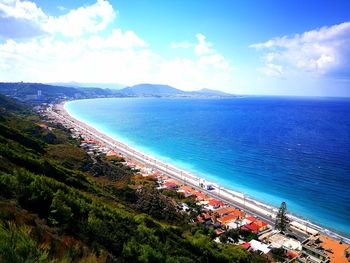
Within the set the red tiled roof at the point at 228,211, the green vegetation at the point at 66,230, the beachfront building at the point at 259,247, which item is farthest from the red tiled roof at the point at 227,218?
the green vegetation at the point at 66,230

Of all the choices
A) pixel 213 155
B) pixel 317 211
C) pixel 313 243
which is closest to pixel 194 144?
pixel 213 155

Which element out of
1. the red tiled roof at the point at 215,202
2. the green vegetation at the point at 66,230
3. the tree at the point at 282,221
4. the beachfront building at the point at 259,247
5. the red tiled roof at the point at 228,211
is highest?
the green vegetation at the point at 66,230

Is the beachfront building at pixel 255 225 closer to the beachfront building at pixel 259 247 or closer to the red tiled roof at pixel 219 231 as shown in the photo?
the red tiled roof at pixel 219 231

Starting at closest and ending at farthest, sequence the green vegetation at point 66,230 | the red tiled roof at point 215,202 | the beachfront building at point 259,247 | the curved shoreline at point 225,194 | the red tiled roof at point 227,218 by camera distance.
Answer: the green vegetation at point 66,230 < the beachfront building at point 259,247 < the red tiled roof at point 227,218 < the curved shoreline at point 225,194 < the red tiled roof at point 215,202

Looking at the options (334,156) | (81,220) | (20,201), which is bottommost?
(334,156)

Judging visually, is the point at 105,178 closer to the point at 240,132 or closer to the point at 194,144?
the point at 194,144

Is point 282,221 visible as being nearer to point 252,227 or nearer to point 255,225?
point 255,225

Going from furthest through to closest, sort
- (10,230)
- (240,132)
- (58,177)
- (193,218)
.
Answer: (240,132), (193,218), (58,177), (10,230)

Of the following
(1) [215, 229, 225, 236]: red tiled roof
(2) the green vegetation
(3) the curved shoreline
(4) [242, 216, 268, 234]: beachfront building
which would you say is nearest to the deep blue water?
(3) the curved shoreline

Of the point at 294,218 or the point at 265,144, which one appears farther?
the point at 265,144

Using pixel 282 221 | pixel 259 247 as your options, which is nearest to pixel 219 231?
pixel 259 247

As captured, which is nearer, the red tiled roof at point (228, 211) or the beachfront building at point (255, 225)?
the beachfront building at point (255, 225)
